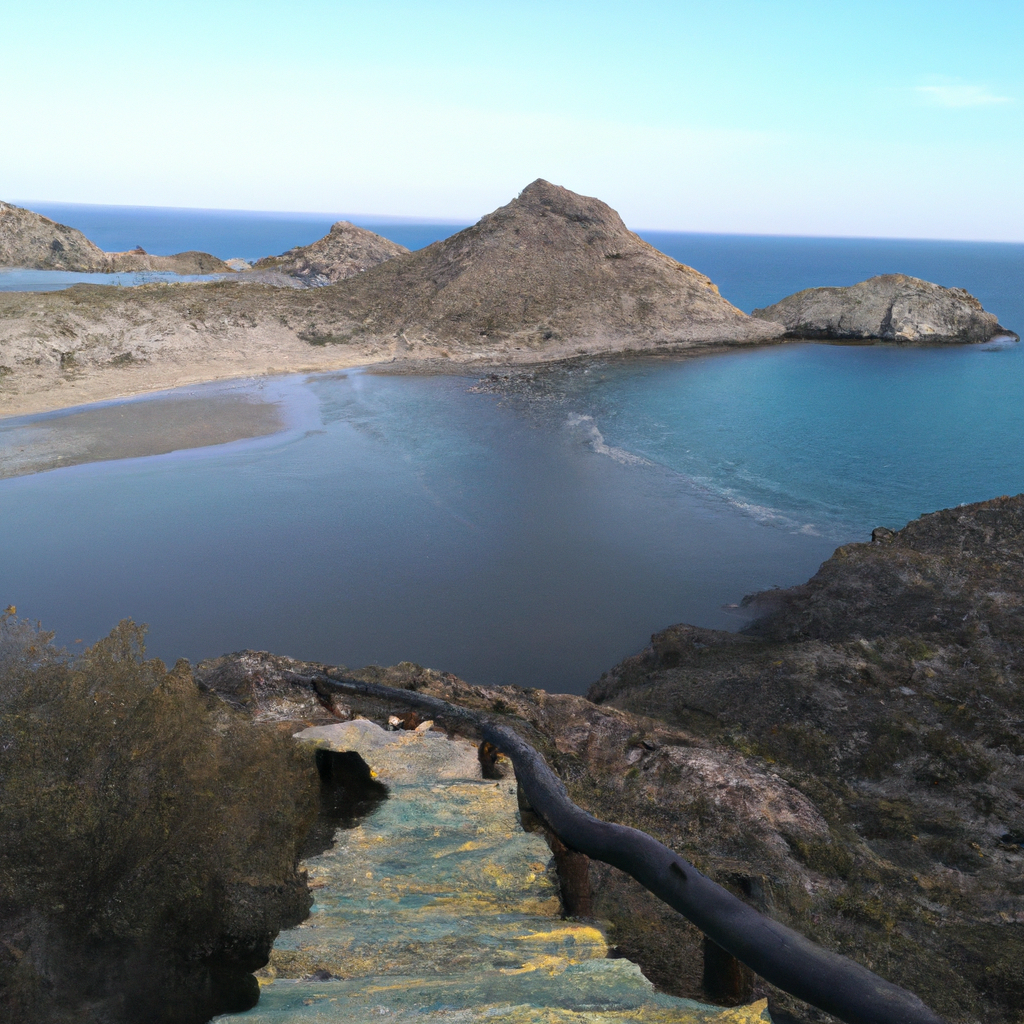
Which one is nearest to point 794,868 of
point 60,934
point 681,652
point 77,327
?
point 60,934

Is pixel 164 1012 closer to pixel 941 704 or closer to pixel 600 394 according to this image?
pixel 941 704

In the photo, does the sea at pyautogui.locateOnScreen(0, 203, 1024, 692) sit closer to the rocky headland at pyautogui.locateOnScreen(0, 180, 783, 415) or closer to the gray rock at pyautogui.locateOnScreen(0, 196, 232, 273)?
the rocky headland at pyautogui.locateOnScreen(0, 180, 783, 415)

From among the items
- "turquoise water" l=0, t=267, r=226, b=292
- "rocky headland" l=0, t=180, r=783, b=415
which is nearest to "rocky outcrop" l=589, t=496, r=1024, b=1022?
"rocky headland" l=0, t=180, r=783, b=415

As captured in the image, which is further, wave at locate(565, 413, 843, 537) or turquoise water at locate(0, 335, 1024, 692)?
wave at locate(565, 413, 843, 537)

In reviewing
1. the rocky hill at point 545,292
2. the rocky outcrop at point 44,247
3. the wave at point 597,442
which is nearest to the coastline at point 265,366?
the rocky hill at point 545,292

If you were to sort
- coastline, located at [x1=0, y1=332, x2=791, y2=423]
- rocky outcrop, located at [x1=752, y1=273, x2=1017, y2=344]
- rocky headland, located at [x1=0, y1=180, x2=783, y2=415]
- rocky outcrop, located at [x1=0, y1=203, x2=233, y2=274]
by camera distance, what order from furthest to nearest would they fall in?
rocky outcrop, located at [x1=0, y1=203, x2=233, y2=274] → rocky outcrop, located at [x1=752, y1=273, x2=1017, y2=344] → rocky headland, located at [x1=0, y1=180, x2=783, y2=415] → coastline, located at [x1=0, y1=332, x2=791, y2=423]

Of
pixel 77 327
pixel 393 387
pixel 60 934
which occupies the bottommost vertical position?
pixel 60 934

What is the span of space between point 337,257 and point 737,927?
211ft

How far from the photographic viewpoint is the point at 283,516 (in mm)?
16922

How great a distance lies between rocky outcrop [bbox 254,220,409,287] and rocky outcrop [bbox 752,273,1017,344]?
33023 mm

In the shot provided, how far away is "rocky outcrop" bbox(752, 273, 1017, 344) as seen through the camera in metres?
44.1

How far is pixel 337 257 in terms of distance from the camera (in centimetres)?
6162

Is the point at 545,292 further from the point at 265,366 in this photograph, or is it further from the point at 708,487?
the point at 708,487

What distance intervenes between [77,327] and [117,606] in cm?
2403
